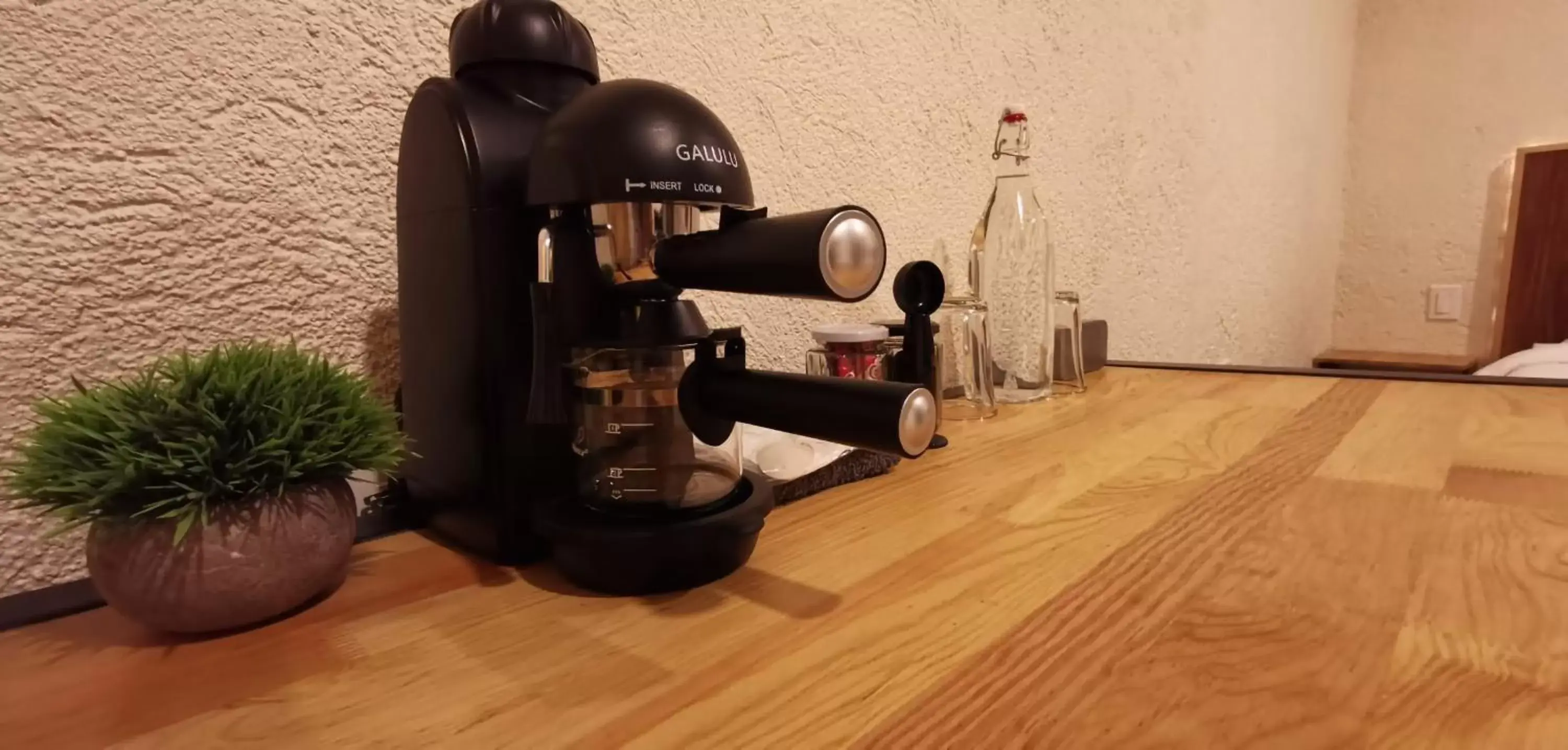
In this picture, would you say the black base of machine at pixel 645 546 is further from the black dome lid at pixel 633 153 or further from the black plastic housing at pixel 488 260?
the black dome lid at pixel 633 153

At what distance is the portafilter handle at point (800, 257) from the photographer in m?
0.29

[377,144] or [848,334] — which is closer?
[377,144]

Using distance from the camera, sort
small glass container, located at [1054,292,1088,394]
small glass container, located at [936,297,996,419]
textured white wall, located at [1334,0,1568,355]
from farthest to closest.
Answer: textured white wall, located at [1334,0,1568,355]
small glass container, located at [1054,292,1088,394]
small glass container, located at [936,297,996,419]

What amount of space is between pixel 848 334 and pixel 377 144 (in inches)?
14.5

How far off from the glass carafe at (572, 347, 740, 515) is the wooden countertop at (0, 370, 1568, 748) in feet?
0.16

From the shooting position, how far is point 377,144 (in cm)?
51

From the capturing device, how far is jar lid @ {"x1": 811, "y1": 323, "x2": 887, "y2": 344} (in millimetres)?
685

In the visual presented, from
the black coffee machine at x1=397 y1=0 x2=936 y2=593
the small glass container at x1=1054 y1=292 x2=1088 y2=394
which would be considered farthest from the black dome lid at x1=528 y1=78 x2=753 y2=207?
the small glass container at x1=1054 y1=292 x2=1088 y2=394

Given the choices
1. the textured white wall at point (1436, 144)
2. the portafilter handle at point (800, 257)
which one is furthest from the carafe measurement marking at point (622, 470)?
the textured white wall at point (1436, 144)

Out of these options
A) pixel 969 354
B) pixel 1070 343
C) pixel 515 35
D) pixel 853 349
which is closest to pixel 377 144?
pixel 515 35

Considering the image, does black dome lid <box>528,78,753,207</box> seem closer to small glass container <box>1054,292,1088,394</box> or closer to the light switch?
small glass container <box>1054,292,1088,394</box>

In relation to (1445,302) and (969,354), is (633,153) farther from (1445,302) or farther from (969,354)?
(1445,302)

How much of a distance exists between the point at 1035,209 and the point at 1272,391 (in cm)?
34

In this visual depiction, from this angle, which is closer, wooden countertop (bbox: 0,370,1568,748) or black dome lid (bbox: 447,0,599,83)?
wooden countertop (bbox: 0,370,1568,748)
